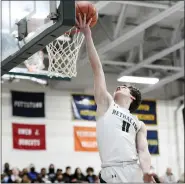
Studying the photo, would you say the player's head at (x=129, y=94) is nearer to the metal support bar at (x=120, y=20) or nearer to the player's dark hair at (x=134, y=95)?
the player's dark hair at (x=134, y=95)

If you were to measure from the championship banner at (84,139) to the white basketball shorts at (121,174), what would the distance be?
13679 millimetres

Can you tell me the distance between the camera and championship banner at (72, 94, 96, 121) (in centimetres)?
1772

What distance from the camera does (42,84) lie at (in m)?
17.6

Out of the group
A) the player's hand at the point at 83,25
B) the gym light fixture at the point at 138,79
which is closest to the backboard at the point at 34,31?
the player's hand at the point at 83,25

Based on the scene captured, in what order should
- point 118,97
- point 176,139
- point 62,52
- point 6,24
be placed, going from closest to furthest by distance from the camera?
point 118,97
point 62,52
point 6,24
point 176,139

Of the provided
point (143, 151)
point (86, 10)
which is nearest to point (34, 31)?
point (86, 10)

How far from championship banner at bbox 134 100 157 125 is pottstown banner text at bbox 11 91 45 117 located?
3.87 meters

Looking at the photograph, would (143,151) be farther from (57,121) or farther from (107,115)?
(57,121)

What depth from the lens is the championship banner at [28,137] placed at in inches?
654

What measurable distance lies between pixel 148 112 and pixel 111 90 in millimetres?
1726

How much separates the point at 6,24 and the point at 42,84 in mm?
10732

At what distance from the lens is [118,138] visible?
12.9 feet

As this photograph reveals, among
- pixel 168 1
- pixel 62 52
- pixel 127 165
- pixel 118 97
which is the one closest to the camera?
pixel 127 165

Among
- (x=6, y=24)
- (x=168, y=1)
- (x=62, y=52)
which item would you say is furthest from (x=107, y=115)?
(x=168, y=1)
